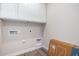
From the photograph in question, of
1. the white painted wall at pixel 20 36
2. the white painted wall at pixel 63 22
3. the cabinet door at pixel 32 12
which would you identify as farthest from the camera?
the cabinet door at pixel 32 12

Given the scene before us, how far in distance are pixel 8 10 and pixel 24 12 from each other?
0.40 m

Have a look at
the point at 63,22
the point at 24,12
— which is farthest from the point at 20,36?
the point at 63,22

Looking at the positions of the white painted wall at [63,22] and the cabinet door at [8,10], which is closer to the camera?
the white painted wall at [63,22]

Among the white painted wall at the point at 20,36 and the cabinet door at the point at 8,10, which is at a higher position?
the cabinet door at the point at 8,10

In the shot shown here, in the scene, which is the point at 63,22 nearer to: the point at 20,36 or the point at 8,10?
the point at 20,36

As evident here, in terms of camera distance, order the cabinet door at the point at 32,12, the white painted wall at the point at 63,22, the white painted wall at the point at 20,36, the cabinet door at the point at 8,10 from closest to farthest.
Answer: the white painted wall at the point at 63,22
the cabinet door at the point at 8,10
the white painted wall at the point at 20,36
the cabinet door at the point at 32,12

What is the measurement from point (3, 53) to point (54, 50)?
1.05m

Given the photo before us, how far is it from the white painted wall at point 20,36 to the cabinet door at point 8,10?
0.51 feet

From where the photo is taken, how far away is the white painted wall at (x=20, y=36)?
184 centimetres

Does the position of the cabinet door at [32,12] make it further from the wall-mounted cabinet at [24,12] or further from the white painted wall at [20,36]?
the white painted wall at [20,36]

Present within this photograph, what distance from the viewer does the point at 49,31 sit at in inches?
91.3

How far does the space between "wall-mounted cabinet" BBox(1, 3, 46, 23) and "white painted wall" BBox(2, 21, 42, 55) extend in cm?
14

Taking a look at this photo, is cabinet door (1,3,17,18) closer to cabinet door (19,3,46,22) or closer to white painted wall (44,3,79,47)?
cabinet door (19,3,46,22)

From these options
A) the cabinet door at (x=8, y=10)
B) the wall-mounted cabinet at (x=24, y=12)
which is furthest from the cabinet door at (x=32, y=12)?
the cabinet door at (x=8, y=10)
